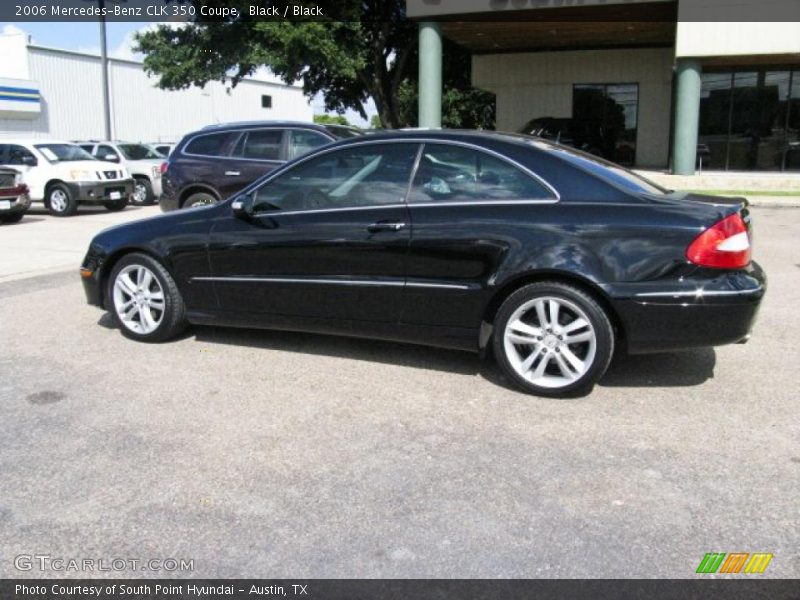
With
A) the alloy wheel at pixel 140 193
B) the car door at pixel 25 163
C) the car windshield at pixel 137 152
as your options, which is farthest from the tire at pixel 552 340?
the car windshield at pixel 137 152

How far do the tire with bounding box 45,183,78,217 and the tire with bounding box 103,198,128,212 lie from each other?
0.78 meters

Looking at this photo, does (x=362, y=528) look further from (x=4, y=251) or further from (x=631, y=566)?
(x=4, y=251)

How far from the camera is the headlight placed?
17.2 metres

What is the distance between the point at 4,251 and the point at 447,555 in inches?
415

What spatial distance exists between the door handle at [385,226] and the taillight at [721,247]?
175 centimetres

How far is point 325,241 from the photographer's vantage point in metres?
5.14

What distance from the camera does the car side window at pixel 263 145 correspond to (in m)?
10.5

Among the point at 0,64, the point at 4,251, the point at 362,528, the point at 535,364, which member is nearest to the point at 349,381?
the point at 535,364

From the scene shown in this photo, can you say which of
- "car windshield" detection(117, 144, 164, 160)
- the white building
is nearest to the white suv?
"car windshield" detection(117, 144, 164, 160)

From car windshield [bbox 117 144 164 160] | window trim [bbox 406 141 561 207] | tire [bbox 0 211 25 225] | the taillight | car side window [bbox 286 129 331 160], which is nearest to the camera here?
the taillight

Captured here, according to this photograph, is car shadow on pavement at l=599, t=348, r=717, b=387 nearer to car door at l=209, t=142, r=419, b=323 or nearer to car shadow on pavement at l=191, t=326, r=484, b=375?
car shadow on pavement at l=191, t=326, r=484, b=375

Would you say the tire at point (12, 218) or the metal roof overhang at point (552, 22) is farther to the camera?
the metal roof overhang at point (552, 22)

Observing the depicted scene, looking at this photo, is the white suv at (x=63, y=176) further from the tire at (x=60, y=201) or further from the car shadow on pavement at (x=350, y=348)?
the car shadow on pavement at (x=350, y=348)

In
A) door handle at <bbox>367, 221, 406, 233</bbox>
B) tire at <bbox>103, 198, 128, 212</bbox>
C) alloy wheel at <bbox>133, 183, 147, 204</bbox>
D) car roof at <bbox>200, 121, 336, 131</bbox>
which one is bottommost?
tire at <bbox>103, 198, 128, 212</bbox>
